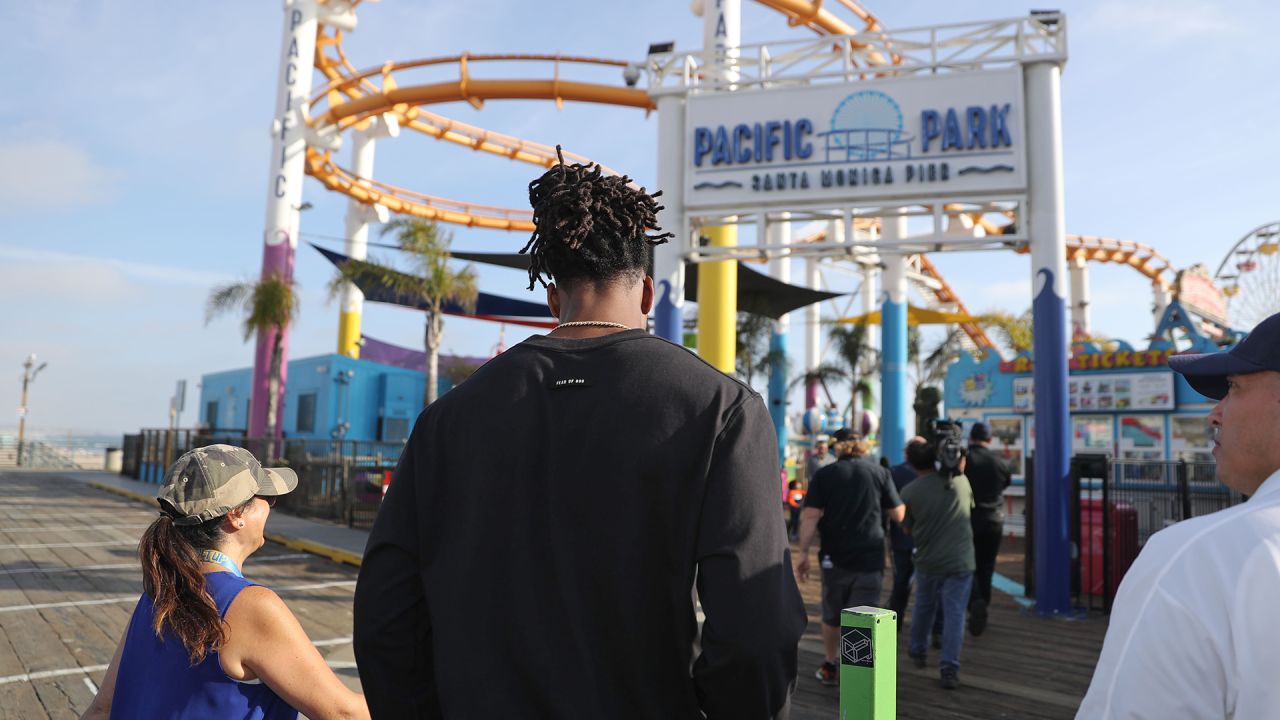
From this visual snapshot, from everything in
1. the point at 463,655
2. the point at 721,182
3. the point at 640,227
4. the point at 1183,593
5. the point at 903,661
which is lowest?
the point at 903,661

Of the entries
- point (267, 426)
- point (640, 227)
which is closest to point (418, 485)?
point (640, 227)

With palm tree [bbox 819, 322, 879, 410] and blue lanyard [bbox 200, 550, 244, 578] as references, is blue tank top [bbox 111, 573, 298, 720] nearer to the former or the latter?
blue lanyard [bbox 200, 550, 244, 578]

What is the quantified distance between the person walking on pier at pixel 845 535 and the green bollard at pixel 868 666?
3526 mm

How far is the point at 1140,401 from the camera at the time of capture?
17.6 meters

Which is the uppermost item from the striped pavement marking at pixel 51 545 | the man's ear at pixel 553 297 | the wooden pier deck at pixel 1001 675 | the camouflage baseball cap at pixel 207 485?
the man's ear at pixel 553 297

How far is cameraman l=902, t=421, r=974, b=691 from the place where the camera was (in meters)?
6.20

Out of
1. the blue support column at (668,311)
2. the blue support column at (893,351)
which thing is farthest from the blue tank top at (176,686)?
the blue support column at (893,351)

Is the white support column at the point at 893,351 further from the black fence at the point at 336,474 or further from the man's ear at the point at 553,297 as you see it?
the man's ear at the point at 553,297

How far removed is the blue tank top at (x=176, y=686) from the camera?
83.1 inches

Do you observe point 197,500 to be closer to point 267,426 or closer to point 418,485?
point 418,485

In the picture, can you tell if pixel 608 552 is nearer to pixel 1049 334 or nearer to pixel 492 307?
pixel 1049 334

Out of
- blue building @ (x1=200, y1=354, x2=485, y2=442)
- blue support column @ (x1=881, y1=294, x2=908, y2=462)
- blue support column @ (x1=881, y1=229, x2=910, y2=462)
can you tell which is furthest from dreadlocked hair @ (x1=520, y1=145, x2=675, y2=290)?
blue building @ (x1=200, y1=354, x2=485, y2=442)

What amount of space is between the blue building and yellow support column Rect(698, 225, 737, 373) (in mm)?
12309

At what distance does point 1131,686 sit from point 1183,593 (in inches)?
6.2
